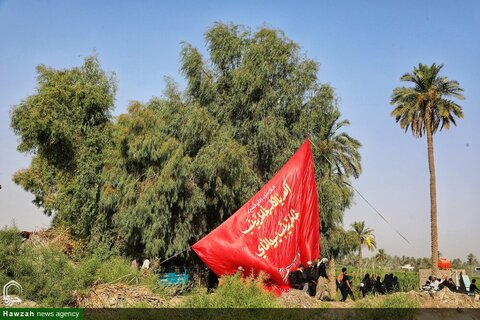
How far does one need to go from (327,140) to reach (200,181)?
8263 millimetres

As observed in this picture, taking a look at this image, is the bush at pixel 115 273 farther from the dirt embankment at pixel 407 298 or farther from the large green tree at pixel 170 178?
the large green tree at pixel 170 178

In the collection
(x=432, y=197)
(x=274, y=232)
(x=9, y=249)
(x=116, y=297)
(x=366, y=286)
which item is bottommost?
(x=366, y=286)

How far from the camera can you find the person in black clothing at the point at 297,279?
16.5 metres

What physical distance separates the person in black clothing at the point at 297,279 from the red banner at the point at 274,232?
151mm

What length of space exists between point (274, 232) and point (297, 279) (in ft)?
4.91

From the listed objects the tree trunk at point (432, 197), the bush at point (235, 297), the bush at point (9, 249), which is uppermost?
the tree trunk at point (432, 197)

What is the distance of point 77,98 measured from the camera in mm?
28000

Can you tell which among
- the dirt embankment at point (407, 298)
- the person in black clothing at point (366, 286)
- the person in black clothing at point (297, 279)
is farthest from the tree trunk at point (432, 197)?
the person in black clothing at point (297, 279)

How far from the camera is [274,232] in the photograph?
55.1 feet

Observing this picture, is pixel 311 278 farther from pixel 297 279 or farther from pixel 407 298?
pixel 407 298

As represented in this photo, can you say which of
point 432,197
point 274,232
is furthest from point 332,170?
point 274,232

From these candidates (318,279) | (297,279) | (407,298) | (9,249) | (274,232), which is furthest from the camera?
(318,279)

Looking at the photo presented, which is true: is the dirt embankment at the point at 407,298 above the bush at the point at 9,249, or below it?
below

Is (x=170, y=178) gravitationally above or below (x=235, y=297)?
above
